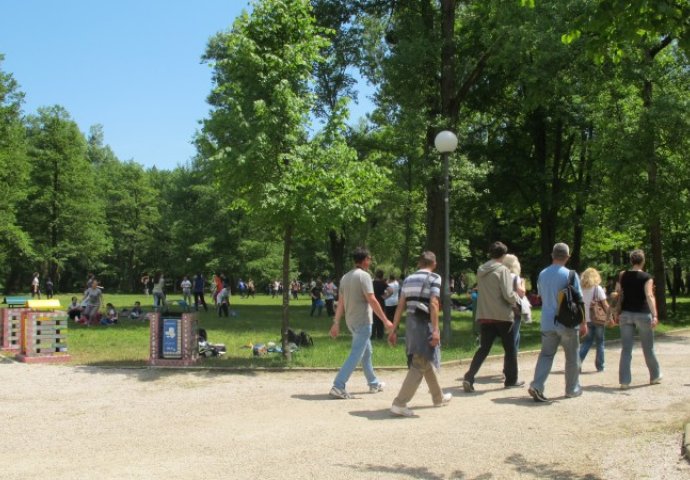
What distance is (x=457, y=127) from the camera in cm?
2295

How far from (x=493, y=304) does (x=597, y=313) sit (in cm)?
282

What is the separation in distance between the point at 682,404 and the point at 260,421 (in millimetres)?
5045

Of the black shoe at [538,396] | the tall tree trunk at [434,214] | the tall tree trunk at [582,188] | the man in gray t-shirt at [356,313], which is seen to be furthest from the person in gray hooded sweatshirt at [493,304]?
the tall tree trunk at [582,188]

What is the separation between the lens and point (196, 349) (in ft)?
39.1

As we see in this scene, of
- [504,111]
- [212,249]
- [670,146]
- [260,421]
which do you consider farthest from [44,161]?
[260,421]

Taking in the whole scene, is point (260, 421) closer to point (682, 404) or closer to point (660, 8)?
point (682, 404)

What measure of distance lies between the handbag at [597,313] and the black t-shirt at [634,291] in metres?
1.43

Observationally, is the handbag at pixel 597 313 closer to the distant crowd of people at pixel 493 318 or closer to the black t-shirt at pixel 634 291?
the distant crowd of people at pixel 493 318

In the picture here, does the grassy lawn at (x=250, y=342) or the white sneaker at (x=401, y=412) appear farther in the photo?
the grassy lawn at (x=250, y=342)

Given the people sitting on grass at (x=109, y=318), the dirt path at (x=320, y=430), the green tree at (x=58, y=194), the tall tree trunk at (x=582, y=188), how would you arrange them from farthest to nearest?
the green tree at (x=58, y=194) → the tall tree trunk at (x=582, y=188) → the people sitting on grass at (x=109, y=318) → the dirt path at (x=320, y=430)

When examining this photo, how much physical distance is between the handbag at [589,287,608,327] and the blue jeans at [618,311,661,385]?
55.6 inches

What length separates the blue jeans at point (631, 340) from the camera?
30.4ft

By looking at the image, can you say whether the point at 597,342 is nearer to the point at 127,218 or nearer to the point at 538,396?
the point at 538,396

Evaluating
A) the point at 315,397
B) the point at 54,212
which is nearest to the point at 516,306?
the point at 315,397
